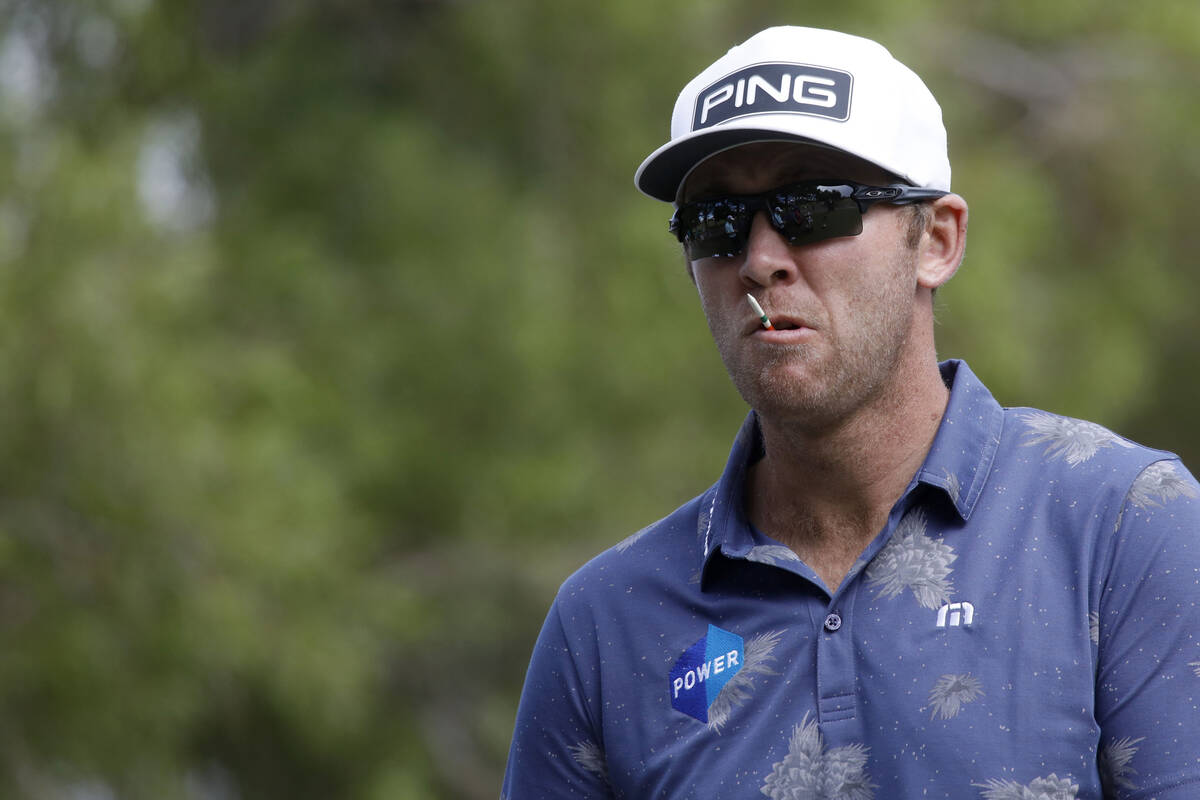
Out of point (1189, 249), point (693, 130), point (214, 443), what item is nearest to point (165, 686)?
point (214, 443)

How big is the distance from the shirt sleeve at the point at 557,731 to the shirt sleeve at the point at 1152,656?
2.14 feet

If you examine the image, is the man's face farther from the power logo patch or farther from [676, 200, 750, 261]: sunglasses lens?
the power logo patch

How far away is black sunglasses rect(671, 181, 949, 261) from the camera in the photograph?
Answer: 2.05 meters

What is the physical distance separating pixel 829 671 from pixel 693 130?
724mm

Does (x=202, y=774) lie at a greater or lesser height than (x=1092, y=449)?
lesser

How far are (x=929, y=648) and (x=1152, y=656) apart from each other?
0.24 meters

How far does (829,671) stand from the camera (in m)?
1.86

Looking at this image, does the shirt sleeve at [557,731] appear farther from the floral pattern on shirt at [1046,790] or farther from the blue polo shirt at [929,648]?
the floral pattern on shirt at [1046,790]

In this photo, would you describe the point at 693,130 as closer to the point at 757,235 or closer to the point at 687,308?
the point at 757,235

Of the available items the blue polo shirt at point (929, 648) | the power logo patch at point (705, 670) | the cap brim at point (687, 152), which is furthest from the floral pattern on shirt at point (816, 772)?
the cap brim at point (687, 152)

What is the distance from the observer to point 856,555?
2006 millimetres

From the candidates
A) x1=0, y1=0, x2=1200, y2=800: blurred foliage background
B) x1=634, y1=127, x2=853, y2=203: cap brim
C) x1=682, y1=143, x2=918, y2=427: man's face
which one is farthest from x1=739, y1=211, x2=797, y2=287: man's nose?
x1=0, y1=0, x2=1200, y2=800: blurred foliage background

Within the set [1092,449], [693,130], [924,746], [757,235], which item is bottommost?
[924,746]

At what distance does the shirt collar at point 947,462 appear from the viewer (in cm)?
195
